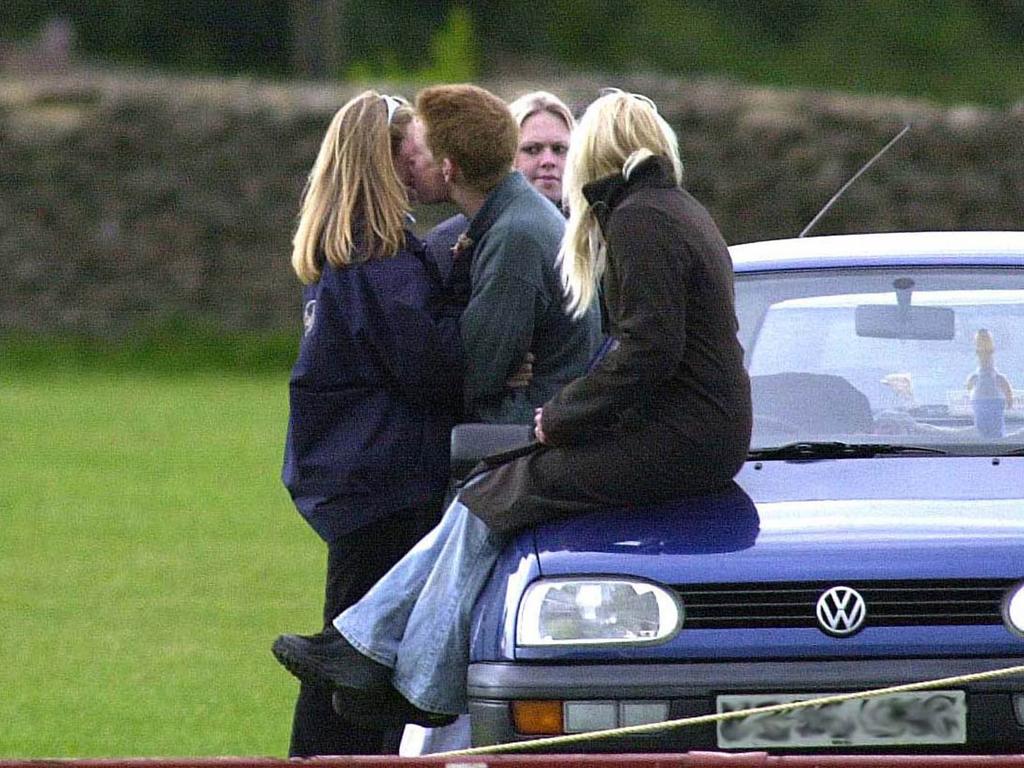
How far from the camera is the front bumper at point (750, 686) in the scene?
495cm

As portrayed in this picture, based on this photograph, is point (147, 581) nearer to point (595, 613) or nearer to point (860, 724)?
point (595, 613)

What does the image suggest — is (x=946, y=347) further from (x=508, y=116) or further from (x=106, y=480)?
(x=106, y=480)

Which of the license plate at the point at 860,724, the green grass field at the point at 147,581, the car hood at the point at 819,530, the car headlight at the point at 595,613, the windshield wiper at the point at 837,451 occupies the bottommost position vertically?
the green grass field at the point at 147,581

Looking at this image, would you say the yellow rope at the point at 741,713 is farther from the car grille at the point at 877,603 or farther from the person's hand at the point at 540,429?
the person's hand at the point at 540,429

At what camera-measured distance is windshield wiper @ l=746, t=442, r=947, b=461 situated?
5.82 metres

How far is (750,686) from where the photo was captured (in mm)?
5023

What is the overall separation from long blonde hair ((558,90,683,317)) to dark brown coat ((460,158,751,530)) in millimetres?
69

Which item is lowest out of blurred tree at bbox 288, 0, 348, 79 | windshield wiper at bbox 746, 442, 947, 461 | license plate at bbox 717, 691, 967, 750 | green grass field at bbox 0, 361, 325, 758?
green grass field at bbox 0, 361, 325, 758

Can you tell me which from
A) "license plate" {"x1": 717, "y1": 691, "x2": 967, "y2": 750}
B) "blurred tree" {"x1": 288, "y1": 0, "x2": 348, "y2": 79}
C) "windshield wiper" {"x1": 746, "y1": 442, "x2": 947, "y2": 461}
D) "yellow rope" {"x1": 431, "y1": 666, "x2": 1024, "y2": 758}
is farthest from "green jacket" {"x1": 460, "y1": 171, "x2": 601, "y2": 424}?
"blurred tree" {"x1": 288, "y1": 0, "x2": 348, "y2": 79}

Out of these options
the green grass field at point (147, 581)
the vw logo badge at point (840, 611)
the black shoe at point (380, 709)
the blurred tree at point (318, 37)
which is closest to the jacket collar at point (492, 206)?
the black shoe at point (380, 709)

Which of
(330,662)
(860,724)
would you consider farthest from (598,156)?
(860,724)

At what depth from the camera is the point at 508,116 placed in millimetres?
6406

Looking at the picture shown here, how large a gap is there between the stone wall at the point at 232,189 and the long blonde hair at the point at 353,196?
18.1 metres

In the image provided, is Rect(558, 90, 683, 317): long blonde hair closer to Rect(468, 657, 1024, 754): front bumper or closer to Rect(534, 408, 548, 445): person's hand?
Rect(534, 408, 548, 445): person's hand
